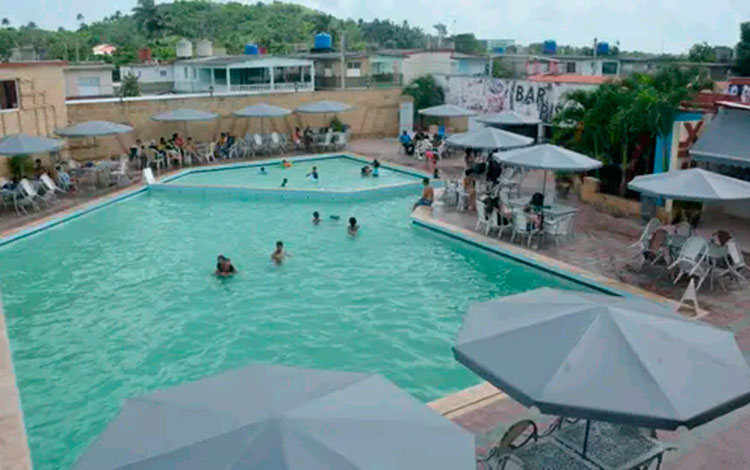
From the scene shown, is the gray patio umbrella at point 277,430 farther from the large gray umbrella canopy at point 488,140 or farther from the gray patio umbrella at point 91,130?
the gray patio umbrella at point 91,130

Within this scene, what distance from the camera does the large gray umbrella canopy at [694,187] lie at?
449 inches

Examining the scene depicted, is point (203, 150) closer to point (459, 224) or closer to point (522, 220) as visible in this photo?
point (459, 224)

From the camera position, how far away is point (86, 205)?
18344 mm

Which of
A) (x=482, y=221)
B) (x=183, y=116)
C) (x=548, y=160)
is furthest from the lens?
(x=183, y=116)

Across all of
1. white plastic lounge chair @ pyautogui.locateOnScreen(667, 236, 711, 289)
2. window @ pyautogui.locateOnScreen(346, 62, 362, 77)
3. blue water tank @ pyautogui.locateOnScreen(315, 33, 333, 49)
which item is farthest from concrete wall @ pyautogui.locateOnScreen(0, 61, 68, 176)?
blue water tank @ pyautogui.locateOnScreen(315, 33, 333, 49)

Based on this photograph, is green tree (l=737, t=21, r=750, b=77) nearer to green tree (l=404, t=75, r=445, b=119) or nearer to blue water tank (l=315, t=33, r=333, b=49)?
green tree (l=404, t=75, r=445, b=119)

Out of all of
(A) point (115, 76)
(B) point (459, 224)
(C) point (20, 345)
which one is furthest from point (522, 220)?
(A) point (115, 76)

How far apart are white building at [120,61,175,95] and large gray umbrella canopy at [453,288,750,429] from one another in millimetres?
38403

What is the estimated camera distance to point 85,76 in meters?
36.9

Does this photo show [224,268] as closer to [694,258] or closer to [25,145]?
[694,258]

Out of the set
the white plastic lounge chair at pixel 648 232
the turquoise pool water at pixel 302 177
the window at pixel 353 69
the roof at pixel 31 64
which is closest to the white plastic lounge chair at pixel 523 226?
the white plastic lounge chair at pixel 648 232

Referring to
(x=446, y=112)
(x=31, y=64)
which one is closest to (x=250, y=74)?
(x=446, y=112)

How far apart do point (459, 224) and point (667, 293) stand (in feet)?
18.1

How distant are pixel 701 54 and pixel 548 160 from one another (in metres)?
30.9
